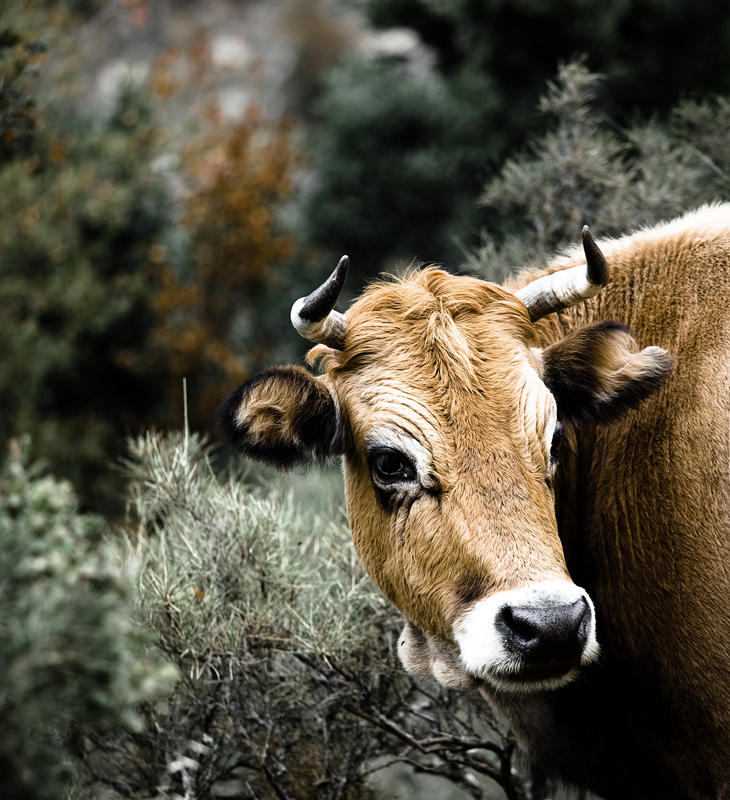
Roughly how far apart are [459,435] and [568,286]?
3.12 ft

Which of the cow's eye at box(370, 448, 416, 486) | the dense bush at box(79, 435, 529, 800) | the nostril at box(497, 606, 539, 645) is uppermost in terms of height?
the cow's eye at box(370, 448, 416, 486)

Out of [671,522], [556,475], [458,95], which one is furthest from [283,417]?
[458,95]

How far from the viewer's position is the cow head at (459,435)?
2.98 m

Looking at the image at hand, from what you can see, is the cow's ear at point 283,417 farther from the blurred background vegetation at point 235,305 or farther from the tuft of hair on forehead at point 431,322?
the blurred background vegetation at point 235,305

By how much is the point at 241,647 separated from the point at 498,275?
3.74 metres

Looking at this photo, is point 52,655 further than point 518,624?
No

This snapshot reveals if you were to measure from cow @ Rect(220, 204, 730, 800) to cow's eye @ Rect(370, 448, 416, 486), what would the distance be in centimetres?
1

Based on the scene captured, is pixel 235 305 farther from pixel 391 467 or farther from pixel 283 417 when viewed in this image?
pixel 391 467

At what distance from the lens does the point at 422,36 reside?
1545 cm

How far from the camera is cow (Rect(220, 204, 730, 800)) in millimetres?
3160


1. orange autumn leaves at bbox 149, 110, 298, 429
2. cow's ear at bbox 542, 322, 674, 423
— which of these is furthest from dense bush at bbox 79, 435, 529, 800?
orange autumn leaves at bbox 149, 110, 298, 429

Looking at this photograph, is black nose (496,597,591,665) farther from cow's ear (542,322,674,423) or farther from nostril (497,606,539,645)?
cow's ear (542,322,674,423)

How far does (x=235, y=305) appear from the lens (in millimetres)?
→ 15477

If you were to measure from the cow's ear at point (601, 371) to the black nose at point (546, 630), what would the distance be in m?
1.09
